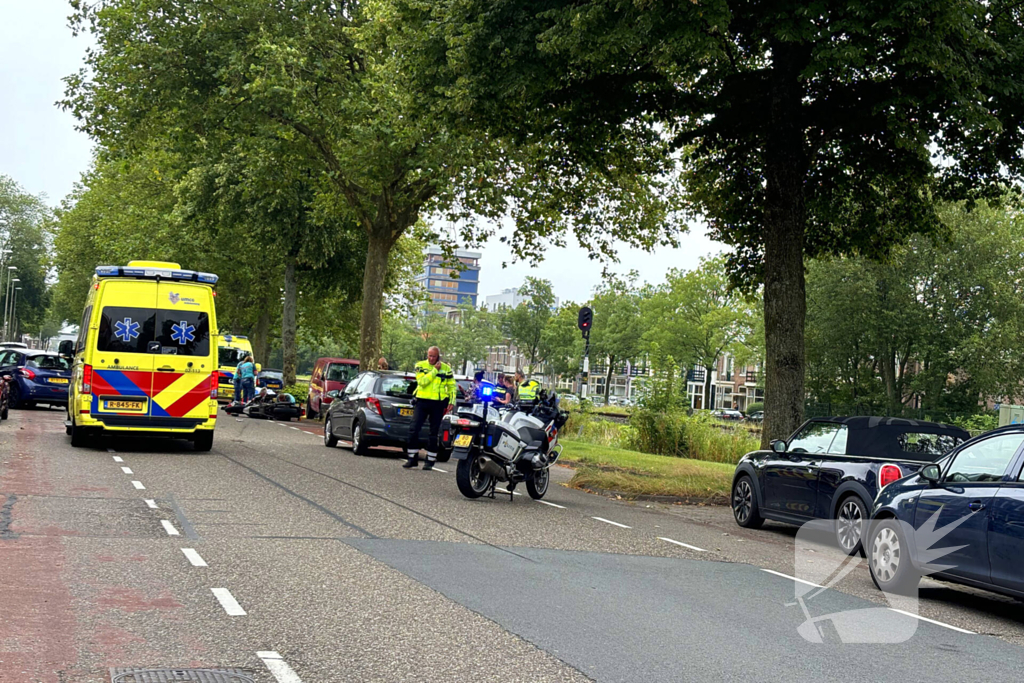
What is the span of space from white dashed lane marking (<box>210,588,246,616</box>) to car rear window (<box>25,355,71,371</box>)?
2587 centimetres

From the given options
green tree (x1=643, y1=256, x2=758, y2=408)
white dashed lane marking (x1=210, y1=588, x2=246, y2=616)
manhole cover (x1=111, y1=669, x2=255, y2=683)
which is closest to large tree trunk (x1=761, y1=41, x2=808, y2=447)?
white dashed lane marking (x1=210, y1=588, x2=246, y2=616)

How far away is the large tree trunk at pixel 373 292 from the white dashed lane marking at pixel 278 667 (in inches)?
1065

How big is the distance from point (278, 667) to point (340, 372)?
30.1 m

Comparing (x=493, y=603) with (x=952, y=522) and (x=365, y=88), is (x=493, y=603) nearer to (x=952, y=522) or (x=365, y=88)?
(x=952, y=522)

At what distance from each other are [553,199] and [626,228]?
18.4 ft

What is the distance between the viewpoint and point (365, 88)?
→ 2850cm

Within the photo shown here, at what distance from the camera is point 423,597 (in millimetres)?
7992

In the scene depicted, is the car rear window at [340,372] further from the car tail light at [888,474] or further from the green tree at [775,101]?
the car tail light at [888,474]

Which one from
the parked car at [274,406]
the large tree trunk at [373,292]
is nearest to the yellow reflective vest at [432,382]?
the large tree trunk at [373,292]

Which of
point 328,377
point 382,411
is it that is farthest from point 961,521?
point 328,377

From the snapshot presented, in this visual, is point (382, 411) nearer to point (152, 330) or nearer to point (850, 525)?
point (152, 330)

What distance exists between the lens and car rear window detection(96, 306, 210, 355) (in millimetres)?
18375

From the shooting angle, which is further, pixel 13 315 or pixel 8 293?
pixel 8 293

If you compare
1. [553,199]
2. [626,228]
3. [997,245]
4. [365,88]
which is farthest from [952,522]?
[997,245]
